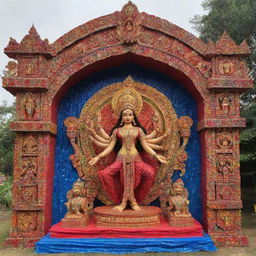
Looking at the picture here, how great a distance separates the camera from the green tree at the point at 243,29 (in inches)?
384

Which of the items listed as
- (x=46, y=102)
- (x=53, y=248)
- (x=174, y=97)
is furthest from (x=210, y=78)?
(x=53, y=248)

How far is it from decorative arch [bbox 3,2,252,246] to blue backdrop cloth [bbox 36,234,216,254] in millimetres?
742

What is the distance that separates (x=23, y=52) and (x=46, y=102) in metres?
1.36

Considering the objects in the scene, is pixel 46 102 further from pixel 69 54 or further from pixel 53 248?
pixel 53 248

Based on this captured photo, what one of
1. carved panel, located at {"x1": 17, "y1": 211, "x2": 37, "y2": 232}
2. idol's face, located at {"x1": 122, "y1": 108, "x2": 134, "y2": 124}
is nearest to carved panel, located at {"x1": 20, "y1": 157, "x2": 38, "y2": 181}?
carved panel, located at {"x1": 17, "y1": 211, "x2": 37, "y2": 232}

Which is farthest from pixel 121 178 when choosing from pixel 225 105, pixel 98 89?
pixel 225 105

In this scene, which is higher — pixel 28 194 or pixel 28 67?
pixel 28 67

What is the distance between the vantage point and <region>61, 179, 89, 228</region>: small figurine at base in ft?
18.9

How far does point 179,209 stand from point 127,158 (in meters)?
1.70

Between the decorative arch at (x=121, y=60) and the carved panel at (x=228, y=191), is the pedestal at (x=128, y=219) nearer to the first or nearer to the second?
the decorative arch at (x=121, y=60)

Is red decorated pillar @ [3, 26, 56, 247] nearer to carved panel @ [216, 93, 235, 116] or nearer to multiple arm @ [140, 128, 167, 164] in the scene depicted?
multiple arm @ [140, 128, 167, 164]

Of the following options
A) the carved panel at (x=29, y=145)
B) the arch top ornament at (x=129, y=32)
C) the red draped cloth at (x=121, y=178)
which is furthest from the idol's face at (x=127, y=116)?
the carved panel at (x=29, y=145)

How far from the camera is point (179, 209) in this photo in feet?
19.5

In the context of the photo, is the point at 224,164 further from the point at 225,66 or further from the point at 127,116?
the point at 127,116
